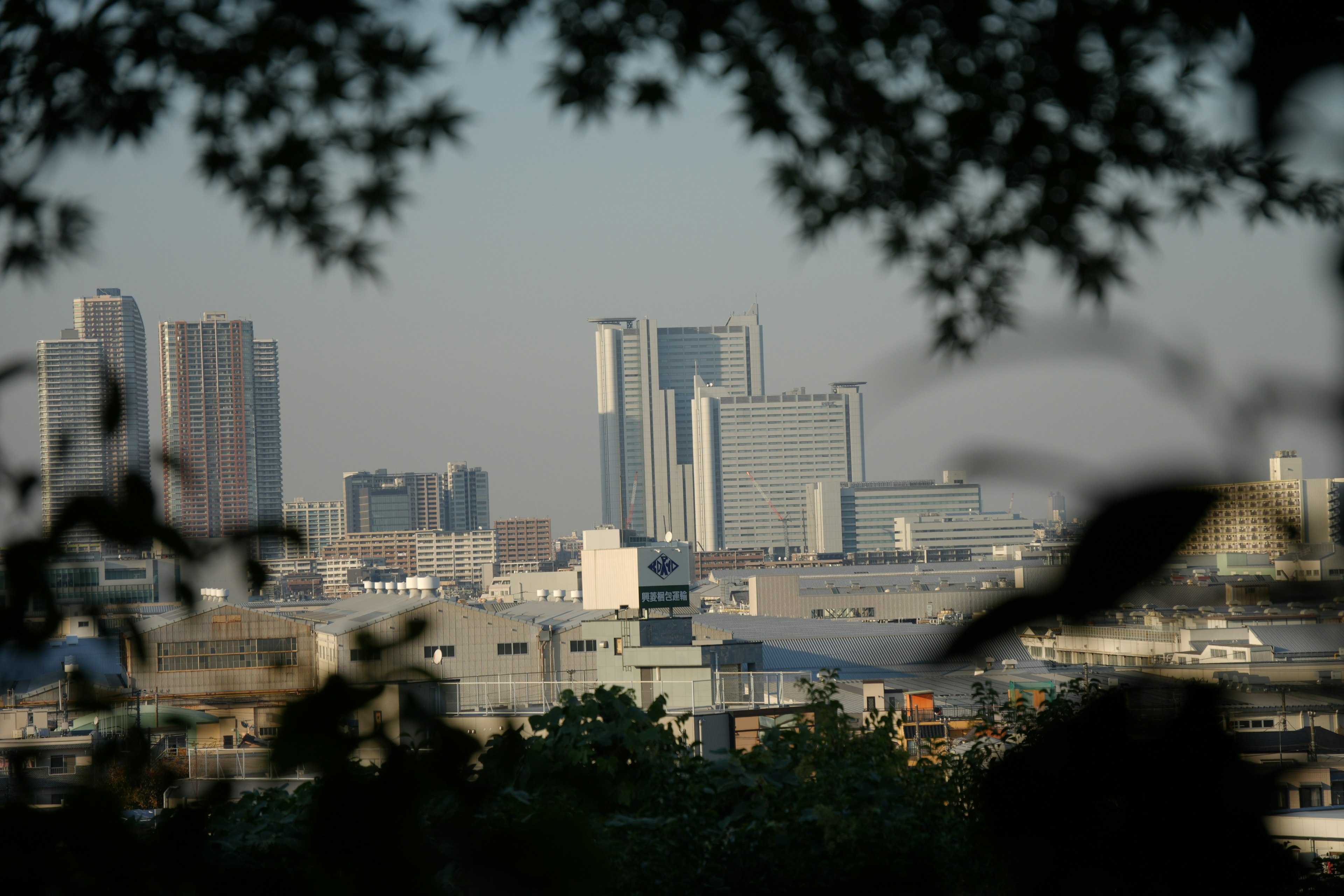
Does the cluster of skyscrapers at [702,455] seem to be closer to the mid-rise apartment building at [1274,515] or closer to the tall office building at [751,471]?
the tall office building at [751,471]

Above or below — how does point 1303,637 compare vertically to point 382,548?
above

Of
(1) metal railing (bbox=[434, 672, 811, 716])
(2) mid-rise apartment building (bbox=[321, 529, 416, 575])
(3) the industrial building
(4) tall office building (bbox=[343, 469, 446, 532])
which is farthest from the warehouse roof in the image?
(4) tall office building (bbox=[343, 469, 446, 532])

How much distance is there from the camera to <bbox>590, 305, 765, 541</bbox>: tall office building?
100 m

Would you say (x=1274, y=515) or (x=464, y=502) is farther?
(x=464, y=502)

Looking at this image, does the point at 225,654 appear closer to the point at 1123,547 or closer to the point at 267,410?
the point at 1123,547

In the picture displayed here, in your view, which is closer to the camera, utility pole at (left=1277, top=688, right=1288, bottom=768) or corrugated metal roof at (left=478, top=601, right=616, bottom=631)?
utility pole at (left=1277, top=688, right=1288, bottom=768)

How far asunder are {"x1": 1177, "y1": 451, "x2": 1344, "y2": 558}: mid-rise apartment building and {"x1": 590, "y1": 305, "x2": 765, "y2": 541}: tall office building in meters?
97.4

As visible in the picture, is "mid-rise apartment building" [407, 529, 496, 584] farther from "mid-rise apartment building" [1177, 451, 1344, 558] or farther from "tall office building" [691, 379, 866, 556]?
"mid-rise apartment building" [1177, 451, 1344, 558]

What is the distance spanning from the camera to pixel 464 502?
372 ft

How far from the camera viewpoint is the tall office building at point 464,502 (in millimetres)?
112562

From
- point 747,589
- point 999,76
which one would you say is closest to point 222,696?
point 999,76

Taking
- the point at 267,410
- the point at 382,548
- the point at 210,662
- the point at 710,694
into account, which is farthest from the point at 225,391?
the point at 210,662

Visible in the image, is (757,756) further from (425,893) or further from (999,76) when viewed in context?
Answer: (425,893)

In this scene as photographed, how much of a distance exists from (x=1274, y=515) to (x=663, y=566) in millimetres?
18608
